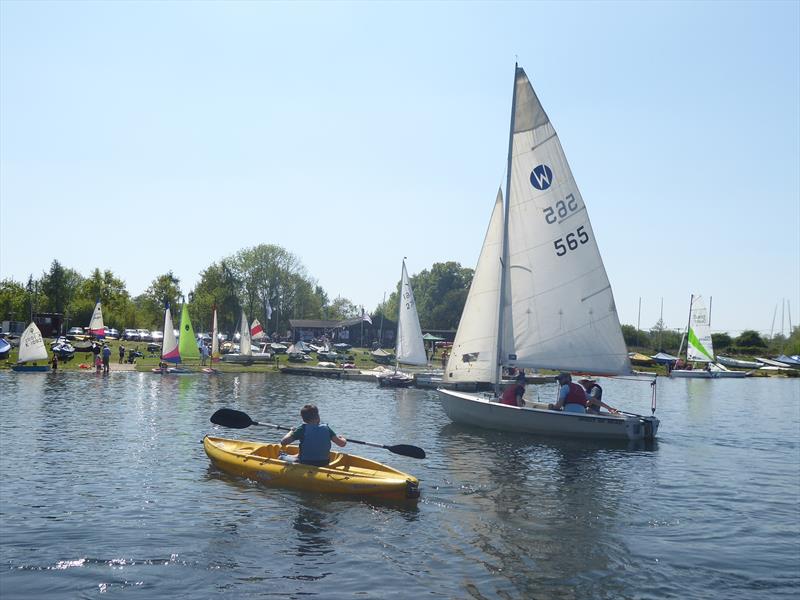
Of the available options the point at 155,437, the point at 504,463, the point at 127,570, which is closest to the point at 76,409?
the point at 155,437

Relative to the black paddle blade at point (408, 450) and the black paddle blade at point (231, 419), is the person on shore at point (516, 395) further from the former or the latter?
the black paddle blade at point (231, 419)

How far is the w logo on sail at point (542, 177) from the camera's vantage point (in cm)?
3225

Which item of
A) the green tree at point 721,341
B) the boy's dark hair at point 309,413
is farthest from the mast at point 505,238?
the green tree at point 721,341

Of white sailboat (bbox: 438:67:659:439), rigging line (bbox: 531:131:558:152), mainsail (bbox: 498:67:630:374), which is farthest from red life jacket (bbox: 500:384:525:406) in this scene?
rigging line (bbox: 531:131:558:152)

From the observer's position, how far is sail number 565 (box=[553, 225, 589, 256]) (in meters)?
31.8

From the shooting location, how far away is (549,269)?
107ft

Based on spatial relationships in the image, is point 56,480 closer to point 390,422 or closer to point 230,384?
point 390,422

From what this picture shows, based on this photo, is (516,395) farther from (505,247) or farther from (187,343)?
(187,343)

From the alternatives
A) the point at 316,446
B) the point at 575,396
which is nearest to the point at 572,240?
the point at 575,396

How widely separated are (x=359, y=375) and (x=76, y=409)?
34.0 metres

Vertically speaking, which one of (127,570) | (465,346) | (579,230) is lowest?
(127,570)

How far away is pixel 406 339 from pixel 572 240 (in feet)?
107

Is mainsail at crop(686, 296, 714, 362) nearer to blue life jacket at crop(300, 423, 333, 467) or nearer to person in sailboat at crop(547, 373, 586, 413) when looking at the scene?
person in sailboat at crop(547, 373, 586, 413)

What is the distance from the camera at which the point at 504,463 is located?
26625 millimetres
